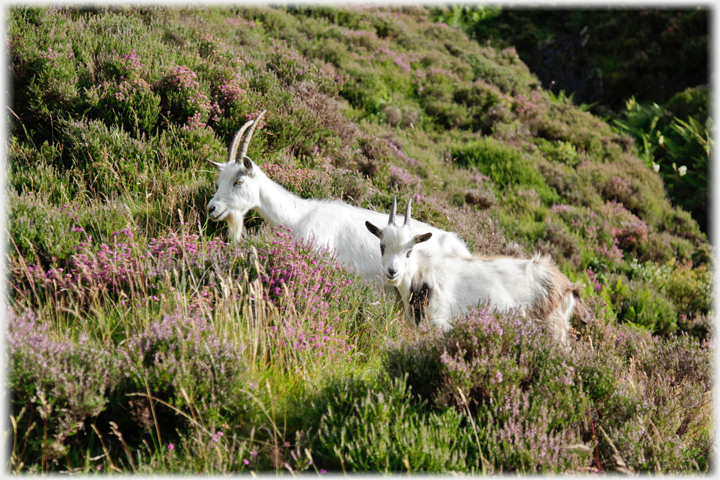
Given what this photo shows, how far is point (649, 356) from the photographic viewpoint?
518 cm

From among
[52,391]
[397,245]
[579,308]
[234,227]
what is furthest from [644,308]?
[52,391]

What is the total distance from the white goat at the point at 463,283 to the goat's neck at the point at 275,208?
1.16 meters

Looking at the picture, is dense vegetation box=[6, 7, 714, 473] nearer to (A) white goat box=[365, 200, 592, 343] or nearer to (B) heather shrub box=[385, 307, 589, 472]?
(B) heather shrub box=[385, 307, 589, 472]

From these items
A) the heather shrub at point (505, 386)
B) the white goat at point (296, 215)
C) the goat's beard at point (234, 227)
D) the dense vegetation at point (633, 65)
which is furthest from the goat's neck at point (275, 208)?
the dense vegetation at point (633, 65)

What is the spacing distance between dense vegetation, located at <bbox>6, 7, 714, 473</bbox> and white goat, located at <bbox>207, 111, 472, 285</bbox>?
0.48 metres

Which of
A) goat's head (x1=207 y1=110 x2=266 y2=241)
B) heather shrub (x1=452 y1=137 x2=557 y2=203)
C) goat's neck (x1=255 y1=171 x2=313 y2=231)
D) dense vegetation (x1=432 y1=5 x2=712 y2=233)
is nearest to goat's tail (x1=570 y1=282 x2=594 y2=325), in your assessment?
goat's neck (x1=255 y1=171 x2=313 y2=231)

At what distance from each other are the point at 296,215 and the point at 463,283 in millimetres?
2083

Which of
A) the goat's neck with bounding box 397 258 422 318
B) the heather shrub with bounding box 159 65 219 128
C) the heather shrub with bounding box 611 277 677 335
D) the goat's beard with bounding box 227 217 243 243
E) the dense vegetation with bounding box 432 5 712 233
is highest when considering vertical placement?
the dense vegetation with bounding box 432 5 712 233

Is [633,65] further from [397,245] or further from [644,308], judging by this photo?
[397,245]

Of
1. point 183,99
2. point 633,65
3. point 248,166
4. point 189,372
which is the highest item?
point 633,65

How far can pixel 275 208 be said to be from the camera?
5.84m

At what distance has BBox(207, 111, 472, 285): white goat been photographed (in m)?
5.59

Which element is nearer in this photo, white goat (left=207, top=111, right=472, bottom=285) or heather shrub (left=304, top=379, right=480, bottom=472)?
heather shrub (left=304, top=379, right=480, bottom=472)

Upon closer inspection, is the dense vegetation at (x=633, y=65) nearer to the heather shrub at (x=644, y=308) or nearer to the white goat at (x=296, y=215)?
the heather shrub at (x=644, y=308)
